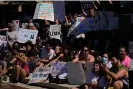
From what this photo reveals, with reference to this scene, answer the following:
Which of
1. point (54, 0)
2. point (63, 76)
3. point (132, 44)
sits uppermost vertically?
point (54, 0)

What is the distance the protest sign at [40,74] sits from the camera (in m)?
13.2

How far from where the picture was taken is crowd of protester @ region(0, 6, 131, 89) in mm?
10391

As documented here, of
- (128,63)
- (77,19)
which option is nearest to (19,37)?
(77,19)

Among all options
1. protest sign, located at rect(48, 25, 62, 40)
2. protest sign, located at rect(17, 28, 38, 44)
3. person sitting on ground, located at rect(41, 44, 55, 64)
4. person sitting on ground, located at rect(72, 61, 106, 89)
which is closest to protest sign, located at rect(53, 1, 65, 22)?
protest sign, located at rect(48, 25, 62, 40)

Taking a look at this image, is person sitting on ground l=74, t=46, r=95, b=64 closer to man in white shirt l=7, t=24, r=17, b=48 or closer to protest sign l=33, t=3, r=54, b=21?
protest sign l=33, t=3, r=54, b=21

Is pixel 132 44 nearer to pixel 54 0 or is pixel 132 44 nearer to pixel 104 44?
pixel 104 44

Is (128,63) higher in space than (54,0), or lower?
lower

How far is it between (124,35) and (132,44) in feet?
5.66

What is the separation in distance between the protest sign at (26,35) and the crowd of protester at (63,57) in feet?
0.65

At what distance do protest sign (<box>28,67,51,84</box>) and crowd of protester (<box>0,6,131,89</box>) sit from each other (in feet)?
1.50

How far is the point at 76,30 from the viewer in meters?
15.1

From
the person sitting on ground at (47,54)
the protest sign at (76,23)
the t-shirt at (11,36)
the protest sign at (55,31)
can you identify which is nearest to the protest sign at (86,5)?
the protest sign at (76,23)

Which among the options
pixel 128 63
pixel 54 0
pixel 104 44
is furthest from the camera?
pixel 54 0

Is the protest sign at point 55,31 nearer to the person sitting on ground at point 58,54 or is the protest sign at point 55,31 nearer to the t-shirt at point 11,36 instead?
the t-shirt at point 11,36
